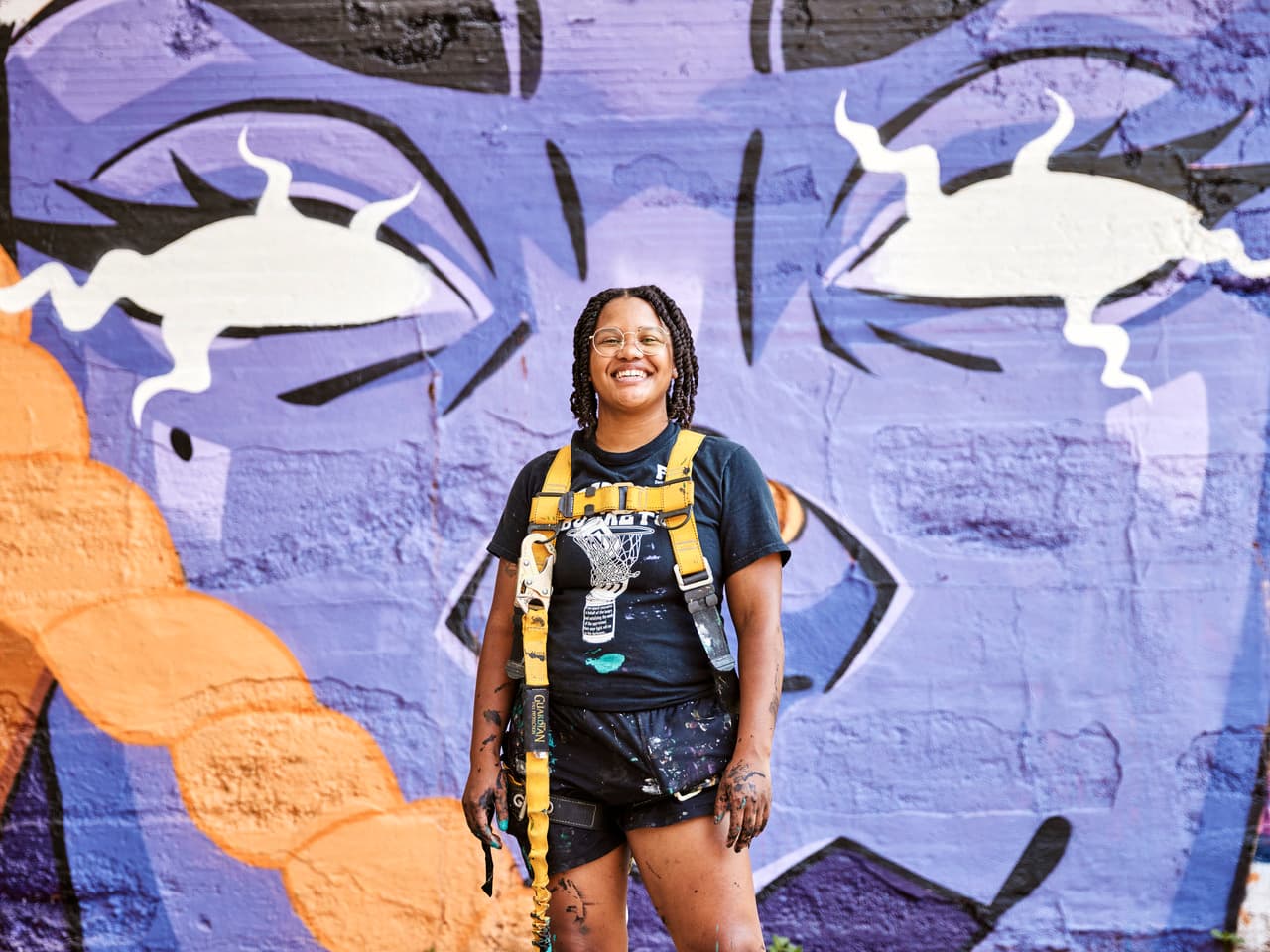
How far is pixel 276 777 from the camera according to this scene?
3.73 m

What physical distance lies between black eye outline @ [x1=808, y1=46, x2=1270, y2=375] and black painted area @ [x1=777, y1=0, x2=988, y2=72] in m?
0.20

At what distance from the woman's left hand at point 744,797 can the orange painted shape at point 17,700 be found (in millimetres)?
2539

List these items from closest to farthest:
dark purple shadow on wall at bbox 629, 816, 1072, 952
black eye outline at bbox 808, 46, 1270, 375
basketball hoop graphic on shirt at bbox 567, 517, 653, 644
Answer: basketball hoop graphic on shirt at bbox 567, 517, 653, 644 < dark purple shadow on wall at bbox 629, 816, 1072, 952 < black eye outline at bbox 808, 46, 1270, 375

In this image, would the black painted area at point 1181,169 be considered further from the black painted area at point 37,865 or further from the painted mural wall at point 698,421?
the black painted area at point 37,865

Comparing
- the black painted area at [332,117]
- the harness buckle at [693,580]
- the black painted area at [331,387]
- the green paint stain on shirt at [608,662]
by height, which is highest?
the black painted area at [332,117]

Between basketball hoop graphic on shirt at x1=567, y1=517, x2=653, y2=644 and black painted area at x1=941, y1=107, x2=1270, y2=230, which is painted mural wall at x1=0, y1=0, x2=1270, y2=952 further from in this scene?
basketball hoop graphic on shirt at x1=567, y1=517, x2=653, y2=644

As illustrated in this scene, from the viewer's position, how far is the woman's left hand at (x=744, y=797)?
87.4 inches

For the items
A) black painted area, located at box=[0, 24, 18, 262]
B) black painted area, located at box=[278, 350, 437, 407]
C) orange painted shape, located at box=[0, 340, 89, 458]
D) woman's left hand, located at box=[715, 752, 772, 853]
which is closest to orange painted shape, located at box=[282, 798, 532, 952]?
black painted area, located at box=[278, 350, 437, 407]

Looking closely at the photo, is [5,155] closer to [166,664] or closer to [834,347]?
[166,664]

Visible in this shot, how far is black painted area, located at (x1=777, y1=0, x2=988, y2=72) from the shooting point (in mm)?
3818

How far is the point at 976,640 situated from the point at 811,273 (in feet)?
4.24

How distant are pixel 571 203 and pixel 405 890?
2265 millimetres

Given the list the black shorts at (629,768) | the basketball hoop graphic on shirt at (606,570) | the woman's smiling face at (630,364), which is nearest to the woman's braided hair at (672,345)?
the woman's smiling face at (630,364)

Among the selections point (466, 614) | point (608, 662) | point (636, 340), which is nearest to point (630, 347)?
point (636, 340)
